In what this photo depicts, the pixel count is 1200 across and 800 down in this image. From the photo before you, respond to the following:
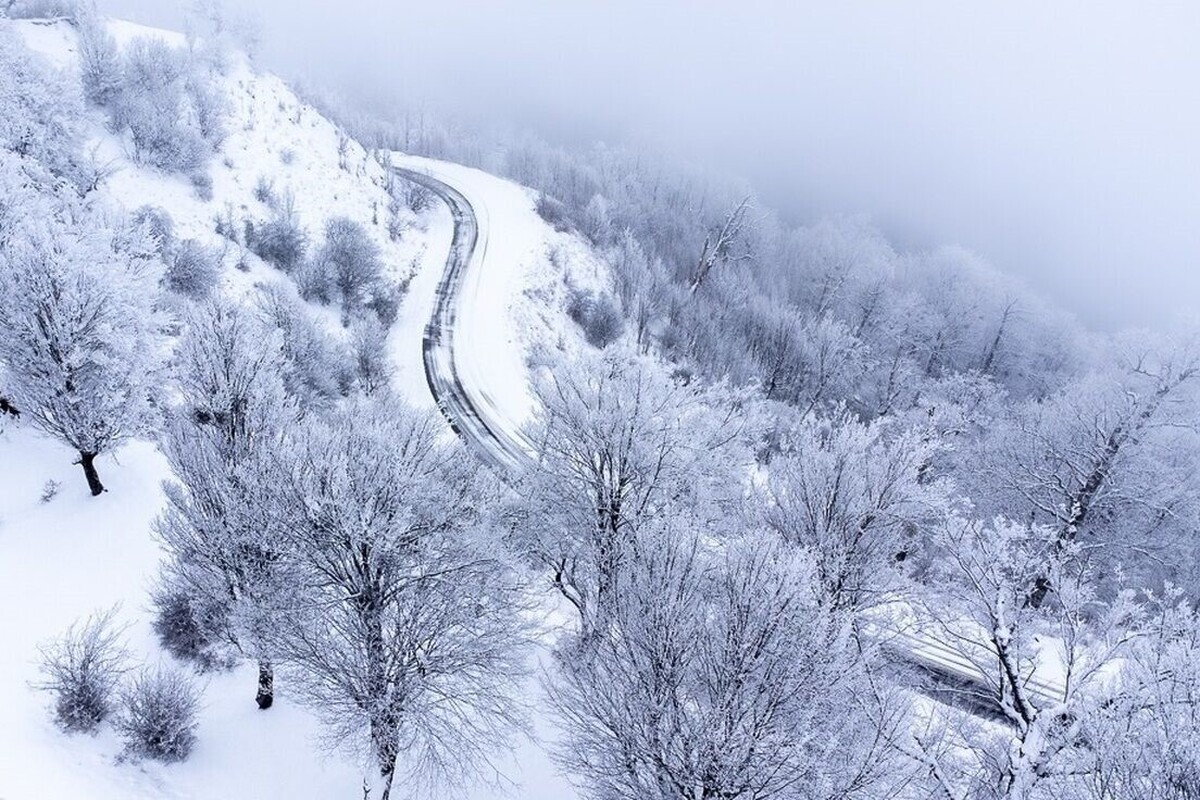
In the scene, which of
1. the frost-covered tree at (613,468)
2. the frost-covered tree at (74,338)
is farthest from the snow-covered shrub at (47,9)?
the frost-covered tree at (613,468)

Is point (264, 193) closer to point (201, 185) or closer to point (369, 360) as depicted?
point (201, 185)

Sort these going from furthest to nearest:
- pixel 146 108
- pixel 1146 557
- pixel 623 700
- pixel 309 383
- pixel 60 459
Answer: pixel 146 108 → pixel 309 383 → pixel 1146 557 → pixel 60 459 → pixel 623 700

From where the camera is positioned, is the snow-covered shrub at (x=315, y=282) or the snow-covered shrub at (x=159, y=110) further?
the snow-covered shrub at (x=315, y=282)

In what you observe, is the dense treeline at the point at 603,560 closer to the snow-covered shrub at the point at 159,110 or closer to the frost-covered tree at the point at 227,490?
the frost-covered tree at the point at 227,490

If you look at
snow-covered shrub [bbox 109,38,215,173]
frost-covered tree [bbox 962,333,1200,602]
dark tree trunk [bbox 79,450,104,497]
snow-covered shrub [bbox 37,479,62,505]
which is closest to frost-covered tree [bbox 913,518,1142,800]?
frost-covered tree [bbox 962,333,1200,602]

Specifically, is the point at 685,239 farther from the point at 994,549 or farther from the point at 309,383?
the point at 994,549

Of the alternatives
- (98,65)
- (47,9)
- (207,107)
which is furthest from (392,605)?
(47,9)

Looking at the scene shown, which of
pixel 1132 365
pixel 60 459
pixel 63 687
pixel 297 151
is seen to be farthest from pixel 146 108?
pixel 1132 365
